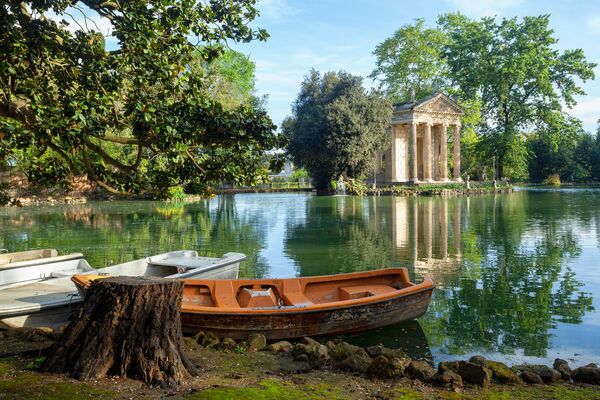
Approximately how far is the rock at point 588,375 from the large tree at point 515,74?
53733 millimetres

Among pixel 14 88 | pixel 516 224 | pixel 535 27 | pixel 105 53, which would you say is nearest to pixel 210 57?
pixel 105 53

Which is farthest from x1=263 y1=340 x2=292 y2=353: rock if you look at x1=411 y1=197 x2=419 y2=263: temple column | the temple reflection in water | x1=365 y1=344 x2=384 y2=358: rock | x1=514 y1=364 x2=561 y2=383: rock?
x1=411 y1=197 x2=419 y2=263: temple column

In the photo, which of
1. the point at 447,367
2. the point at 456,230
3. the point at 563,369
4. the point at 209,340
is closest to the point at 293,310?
the point at 209,340

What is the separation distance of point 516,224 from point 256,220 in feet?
44.3

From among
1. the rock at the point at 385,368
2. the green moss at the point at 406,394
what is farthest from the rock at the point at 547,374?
the green moss at the point at 406,394

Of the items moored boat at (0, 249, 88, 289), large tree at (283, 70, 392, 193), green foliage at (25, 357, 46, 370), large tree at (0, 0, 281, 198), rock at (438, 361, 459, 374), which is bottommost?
rock at (438, 361, 459, 374)

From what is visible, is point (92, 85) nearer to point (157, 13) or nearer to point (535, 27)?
point (157, 13)

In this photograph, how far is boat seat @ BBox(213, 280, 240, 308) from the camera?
30.4 ft

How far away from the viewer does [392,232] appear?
23609 millimetres

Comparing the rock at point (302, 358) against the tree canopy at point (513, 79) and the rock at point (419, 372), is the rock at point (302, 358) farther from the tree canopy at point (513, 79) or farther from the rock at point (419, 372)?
the tree canopy at point (513, 79)

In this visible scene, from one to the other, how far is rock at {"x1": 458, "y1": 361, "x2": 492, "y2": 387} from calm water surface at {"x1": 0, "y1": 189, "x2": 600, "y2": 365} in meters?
1.68

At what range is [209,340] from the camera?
26.2ft

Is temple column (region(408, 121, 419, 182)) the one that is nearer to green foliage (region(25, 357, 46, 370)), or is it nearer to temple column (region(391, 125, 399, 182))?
temple column (region(391, 125, 399, 182))

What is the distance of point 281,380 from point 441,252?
12920 mm
